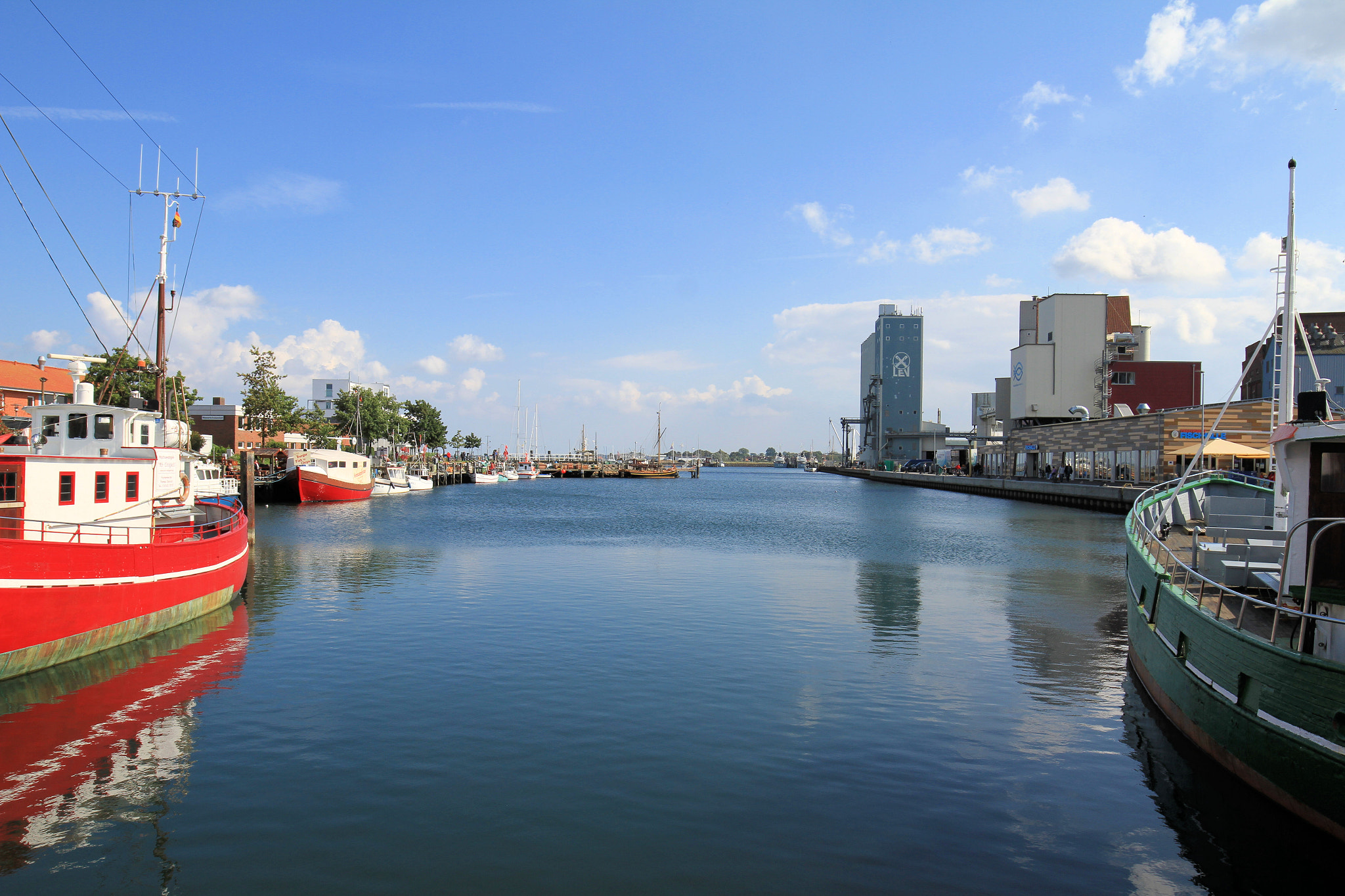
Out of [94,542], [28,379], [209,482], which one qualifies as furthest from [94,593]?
[28,379]

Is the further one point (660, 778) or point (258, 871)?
point (660, 778)

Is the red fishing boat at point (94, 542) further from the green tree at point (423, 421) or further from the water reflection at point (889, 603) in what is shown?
the green tree at point (423, 421)

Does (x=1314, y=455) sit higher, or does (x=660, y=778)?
(x=1314, y=455)

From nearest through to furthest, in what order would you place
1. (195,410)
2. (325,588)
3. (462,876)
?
(462,876)
(325,588)
(195,410)

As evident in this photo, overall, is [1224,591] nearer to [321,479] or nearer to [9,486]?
[9,486]

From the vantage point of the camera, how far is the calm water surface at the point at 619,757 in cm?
835

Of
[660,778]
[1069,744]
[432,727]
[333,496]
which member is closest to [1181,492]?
[1069,744]

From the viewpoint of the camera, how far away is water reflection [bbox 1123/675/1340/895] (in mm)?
8414

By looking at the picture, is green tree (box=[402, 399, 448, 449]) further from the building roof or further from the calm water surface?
the calm water surface

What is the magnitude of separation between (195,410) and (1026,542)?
97.1 metres

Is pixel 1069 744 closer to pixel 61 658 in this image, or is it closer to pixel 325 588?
Answer: pixel 61 658

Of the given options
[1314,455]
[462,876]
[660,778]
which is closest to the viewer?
[462,876]

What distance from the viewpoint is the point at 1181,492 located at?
23.1m

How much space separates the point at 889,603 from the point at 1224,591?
13235mm
